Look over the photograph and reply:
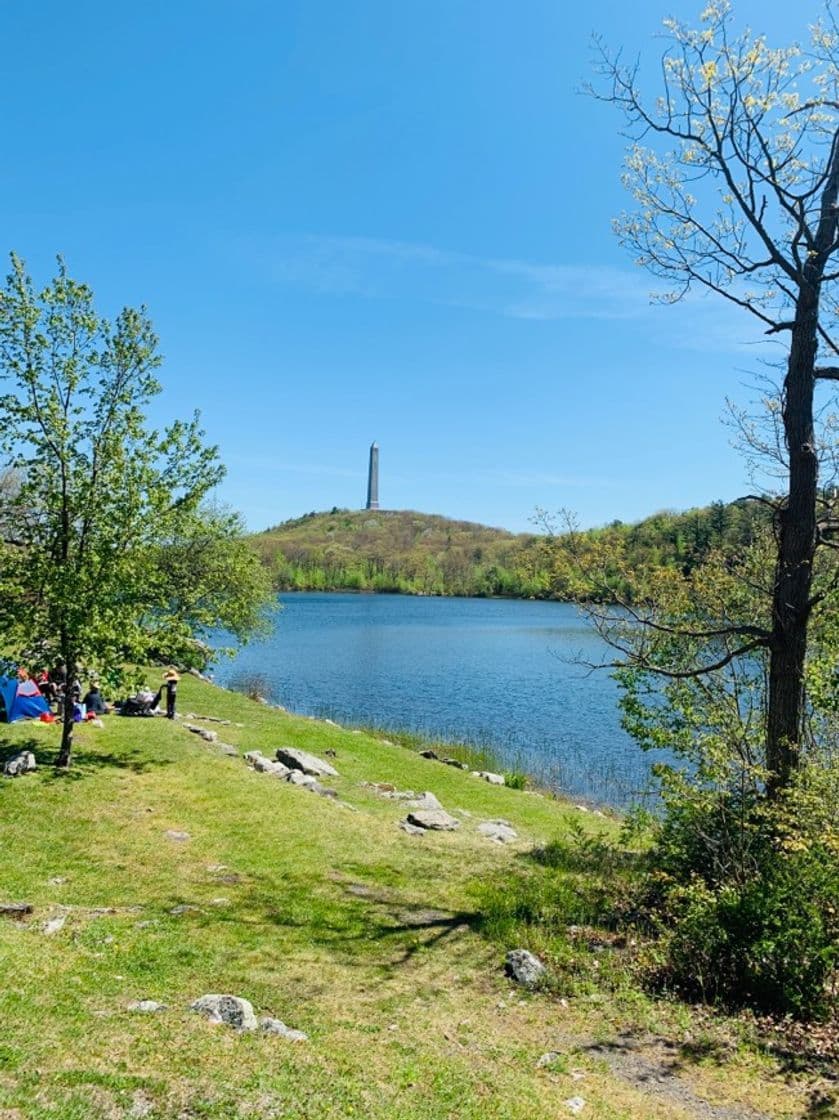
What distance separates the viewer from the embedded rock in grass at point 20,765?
1406 centimetres

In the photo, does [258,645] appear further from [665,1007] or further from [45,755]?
[665,1007]

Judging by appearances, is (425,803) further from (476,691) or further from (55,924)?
(476,691)

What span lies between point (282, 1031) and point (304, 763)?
38.7ft

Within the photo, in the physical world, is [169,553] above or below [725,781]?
above

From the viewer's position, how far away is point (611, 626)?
11602mm

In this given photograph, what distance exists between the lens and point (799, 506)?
10672 mm

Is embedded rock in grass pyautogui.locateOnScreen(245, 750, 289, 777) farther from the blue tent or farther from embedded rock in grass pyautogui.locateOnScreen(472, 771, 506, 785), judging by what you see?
embedded rock in grass pyautogui.locateOnScreen(472, 771, 506, 785)

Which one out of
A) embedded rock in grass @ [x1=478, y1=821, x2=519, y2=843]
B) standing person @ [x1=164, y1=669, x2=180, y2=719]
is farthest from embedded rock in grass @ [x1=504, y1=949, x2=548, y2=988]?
standing person @ [x1=164, y1=669, x2=180, y2=719]

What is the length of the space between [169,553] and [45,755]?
6500 millimetres

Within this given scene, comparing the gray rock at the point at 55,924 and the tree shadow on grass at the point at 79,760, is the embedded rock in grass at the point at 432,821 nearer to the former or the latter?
the tree shadow on grass at the point at 79,760

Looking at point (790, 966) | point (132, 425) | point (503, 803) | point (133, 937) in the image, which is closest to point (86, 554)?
point (132, 425)

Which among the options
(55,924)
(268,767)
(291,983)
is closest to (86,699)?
(268,767)

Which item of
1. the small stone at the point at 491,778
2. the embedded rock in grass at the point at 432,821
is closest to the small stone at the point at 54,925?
the embedded rock in grass at the point at 432,821

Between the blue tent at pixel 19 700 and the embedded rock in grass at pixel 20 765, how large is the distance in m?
3.34
